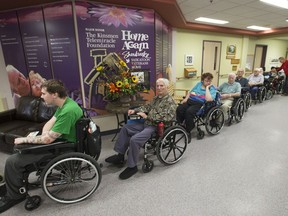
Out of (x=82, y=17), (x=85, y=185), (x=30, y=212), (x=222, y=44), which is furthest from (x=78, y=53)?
(x=222, y=44)

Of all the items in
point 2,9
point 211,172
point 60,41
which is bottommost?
point 211,172

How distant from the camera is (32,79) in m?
2.93

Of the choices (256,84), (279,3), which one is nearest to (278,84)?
(256,84)

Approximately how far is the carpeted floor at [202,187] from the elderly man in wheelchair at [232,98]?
84 centimetres

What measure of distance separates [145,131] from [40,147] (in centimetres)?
102

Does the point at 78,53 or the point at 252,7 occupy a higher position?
the point at 252,7

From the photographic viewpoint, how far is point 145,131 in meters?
1.92

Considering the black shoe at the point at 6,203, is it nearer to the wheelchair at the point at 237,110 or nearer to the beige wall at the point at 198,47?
the wheelchair at the point at 237,110

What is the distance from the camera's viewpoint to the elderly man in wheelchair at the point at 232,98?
3.28m

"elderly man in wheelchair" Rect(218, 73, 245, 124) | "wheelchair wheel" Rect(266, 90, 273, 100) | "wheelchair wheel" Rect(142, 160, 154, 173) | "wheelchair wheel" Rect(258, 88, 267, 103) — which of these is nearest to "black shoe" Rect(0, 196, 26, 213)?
"wheelchair wheel" Rect(142, 160, 154, 173)

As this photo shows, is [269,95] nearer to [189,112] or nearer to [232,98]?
[232,98]

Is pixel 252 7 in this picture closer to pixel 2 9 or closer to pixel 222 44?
pixel 222 44

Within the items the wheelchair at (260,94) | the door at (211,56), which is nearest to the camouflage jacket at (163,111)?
the wheelchair at (260,94)

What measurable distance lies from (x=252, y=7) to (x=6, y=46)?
15.6 ft
